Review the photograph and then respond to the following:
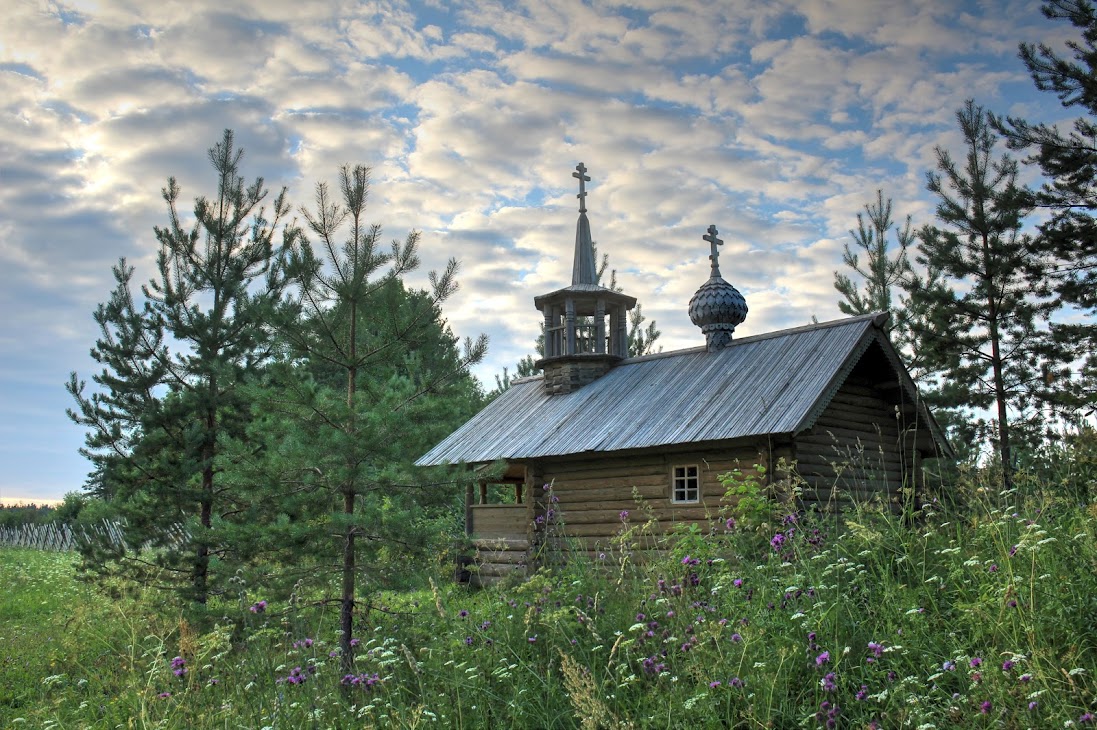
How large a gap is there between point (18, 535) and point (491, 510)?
32.5 metres

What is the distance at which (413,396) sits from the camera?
9320 millimetres

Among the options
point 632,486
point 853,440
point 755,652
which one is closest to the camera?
point 755,652

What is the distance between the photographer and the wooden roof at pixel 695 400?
1430 centimetres

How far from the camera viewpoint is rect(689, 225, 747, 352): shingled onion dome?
18.6 meters

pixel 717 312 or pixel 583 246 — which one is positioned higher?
pixel 583 246

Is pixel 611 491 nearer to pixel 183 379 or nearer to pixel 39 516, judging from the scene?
pixel 183 379

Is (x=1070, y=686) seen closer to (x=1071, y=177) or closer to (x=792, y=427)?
(x=792, y=427)

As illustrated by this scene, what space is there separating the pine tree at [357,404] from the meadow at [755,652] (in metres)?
0.91

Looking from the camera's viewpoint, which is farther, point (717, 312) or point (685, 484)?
point (717, 312)

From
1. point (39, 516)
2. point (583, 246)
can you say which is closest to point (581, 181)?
point (583, 246)

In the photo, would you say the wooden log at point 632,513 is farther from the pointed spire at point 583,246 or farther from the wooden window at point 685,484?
the pointed spire at point 583,246

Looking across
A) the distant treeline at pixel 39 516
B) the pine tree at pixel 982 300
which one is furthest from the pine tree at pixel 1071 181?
the distant treeline at pixel 39 516

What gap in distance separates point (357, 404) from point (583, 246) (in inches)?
539

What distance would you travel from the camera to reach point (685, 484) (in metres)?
15.2
